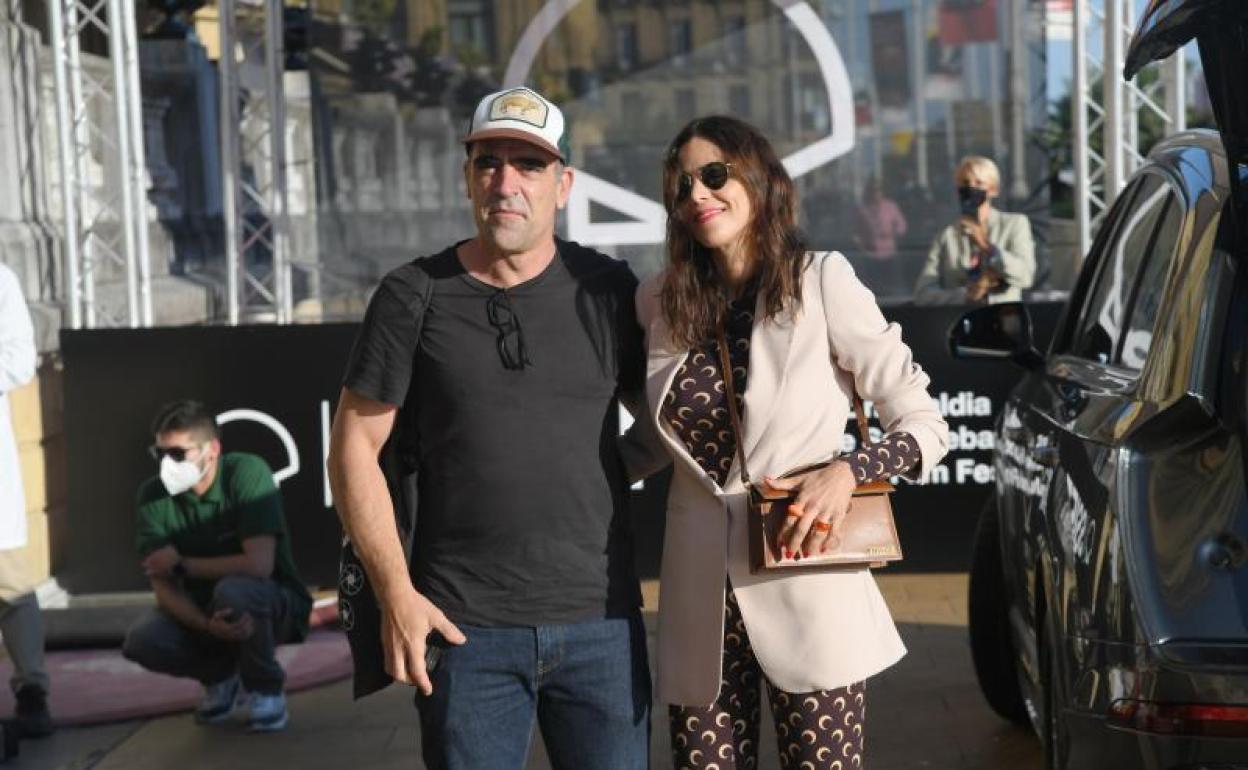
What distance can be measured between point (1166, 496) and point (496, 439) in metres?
1.17

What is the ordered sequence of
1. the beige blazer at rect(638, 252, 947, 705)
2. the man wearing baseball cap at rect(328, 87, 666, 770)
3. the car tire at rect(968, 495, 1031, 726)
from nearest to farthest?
the man wearing baseball cap at rect(328, 87, 666, 770) < the beige blazer at rect(638, 252, 947, 705) < the car tire at rect(968, 495, 1031, 726)

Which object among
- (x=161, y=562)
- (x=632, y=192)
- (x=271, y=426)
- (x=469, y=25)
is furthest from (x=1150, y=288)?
(x=469, y=25)

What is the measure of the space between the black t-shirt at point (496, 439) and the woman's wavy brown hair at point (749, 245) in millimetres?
216

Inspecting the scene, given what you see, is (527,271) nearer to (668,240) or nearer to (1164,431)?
(668,240)

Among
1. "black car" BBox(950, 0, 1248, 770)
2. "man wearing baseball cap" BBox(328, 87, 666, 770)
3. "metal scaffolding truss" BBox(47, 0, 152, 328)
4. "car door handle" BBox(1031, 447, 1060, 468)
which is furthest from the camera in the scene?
"metal scaffolding truss" BBox(47, 0, 152, 328)

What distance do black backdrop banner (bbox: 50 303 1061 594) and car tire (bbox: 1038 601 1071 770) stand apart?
4.98m

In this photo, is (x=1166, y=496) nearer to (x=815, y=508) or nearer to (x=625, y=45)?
(x=815, y=508)

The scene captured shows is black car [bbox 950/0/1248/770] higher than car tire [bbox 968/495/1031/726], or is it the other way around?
black car [bbox 950/0/1248/770]

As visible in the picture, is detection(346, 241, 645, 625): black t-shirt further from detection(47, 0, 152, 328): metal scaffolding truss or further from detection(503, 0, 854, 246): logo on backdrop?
detection(503, 0, 854, 246): logo on backdrop

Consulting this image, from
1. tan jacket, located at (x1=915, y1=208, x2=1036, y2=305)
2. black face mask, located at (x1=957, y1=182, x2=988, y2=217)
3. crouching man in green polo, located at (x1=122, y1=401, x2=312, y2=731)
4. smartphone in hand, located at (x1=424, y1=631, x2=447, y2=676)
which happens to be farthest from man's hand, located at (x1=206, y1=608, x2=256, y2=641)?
black face mask, located at (x1=957, y1=182, x2=988, y2=217)

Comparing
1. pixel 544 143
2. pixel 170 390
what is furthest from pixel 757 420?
pixel 170 390

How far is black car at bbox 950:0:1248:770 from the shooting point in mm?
3371

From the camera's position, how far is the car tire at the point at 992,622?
6293 mm

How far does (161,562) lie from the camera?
689cm
